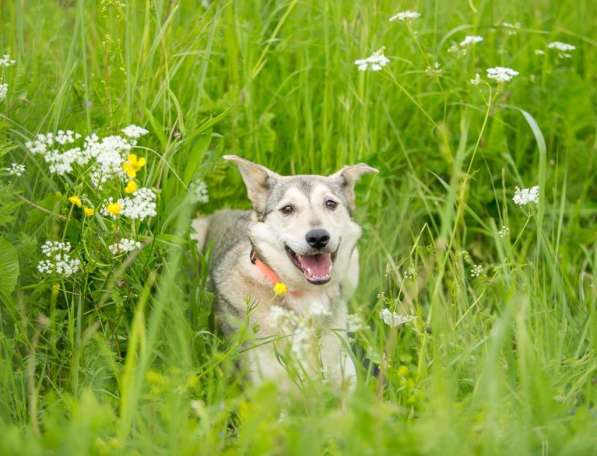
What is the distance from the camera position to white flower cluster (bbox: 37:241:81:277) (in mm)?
4266

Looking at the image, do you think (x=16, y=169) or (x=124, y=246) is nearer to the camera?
(x=124, y=246)

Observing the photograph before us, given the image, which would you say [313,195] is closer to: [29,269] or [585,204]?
[29,269]

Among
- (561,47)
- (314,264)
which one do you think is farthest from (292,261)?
(561,47)

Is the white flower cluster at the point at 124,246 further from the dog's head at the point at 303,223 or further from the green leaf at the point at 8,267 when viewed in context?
the dog's head at the point at 303,223

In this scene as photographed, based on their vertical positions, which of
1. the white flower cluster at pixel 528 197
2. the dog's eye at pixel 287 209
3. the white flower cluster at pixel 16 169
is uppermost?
the white flower cluster at pixel 16 169

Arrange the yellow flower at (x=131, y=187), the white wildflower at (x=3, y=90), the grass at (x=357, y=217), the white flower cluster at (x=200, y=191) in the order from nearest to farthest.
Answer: the grass at (x=357, y=217), the yellow flower at (x=131, y=187), the white wildflower at (x=3, y=90), the white flower cluster at (x=200, y=191)

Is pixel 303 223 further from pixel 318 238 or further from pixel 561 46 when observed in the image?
pixel 561 46

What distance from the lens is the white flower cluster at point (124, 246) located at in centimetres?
425

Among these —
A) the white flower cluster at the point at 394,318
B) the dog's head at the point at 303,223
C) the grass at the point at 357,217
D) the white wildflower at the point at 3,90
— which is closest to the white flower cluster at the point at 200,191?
the grass at the point at 357,217

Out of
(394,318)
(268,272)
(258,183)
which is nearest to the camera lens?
(394,318)

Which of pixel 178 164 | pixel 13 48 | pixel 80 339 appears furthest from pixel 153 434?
pixel 13 48

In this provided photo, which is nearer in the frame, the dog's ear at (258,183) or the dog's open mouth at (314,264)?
the dog's open mouth at (314,264)

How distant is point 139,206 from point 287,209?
3.45ft

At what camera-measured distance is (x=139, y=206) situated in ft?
13.9
